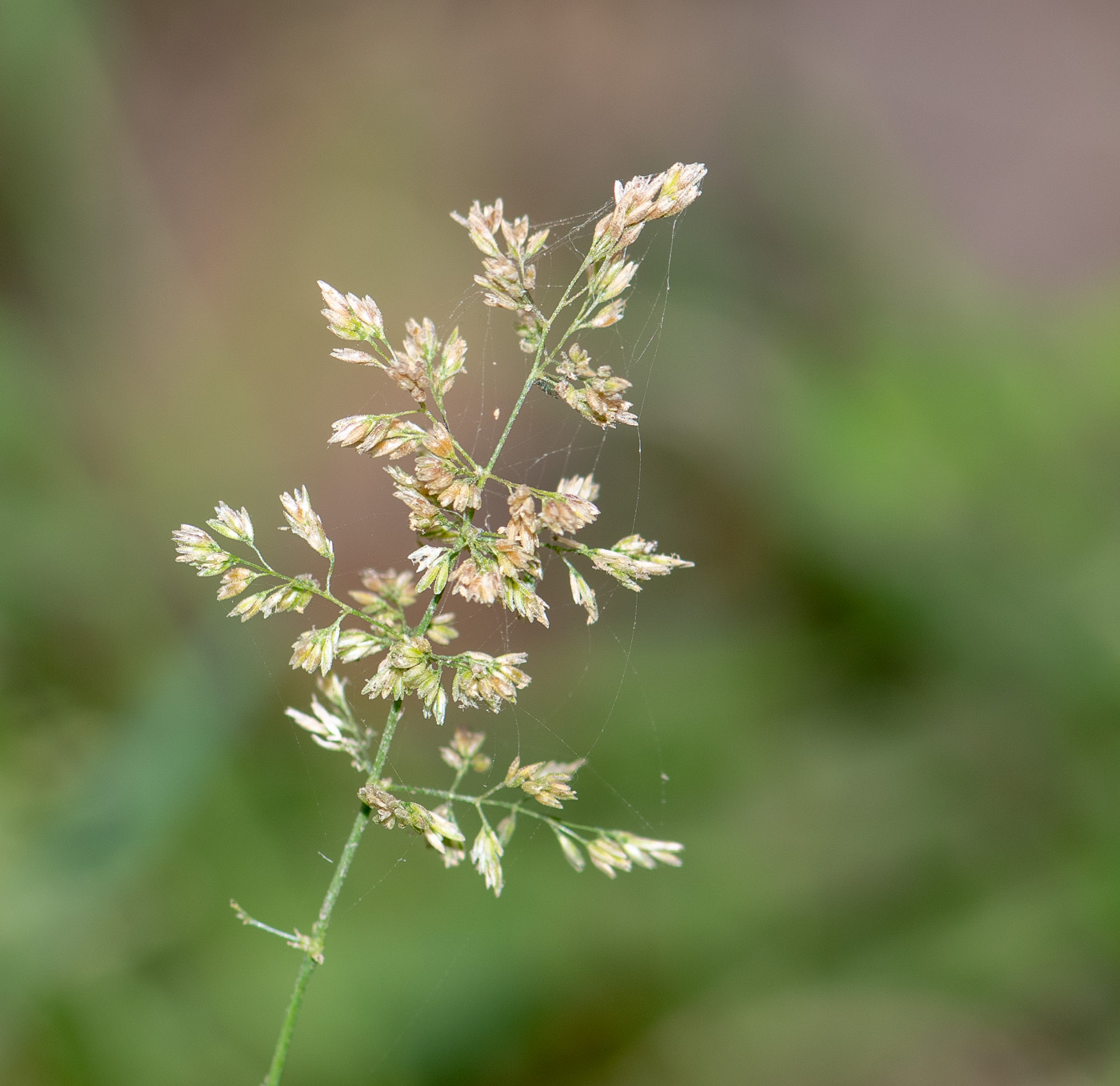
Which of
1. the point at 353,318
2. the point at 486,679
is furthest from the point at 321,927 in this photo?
the point at 353,318

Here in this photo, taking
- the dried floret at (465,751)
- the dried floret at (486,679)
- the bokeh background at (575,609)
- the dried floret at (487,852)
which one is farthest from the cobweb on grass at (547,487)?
the dried floret at (486,679)

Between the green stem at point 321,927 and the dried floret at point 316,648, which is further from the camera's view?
the dried floret at point 316,648

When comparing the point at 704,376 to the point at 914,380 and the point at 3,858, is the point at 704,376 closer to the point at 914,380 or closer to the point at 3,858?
the point at 914,380

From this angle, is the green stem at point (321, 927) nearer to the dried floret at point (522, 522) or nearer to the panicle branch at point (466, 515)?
the panicle branch at point (466, 515)

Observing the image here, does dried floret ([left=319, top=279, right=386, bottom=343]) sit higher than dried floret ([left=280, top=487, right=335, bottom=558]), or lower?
higher

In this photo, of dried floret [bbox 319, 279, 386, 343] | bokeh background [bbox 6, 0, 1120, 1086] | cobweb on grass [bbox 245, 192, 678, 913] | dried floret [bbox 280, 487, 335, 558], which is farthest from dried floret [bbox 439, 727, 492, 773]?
cobweb on grass [bbox 245, 192, 678, 913]

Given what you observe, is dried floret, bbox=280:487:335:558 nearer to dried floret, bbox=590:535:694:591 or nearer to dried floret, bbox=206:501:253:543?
dried floret, bbox=206:501:253:543

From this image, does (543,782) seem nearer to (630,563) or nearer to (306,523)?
(630,563)

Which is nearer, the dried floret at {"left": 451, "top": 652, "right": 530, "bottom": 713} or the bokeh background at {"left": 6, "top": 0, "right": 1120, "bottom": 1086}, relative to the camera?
the dried floret at {"left": 451, "top": 652, "right": 530, "bottom": 713}

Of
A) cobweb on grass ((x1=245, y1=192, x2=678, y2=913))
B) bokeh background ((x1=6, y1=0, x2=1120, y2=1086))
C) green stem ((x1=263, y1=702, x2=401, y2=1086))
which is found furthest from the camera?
cobweb on grass ((x1=245, y1=192, x2=678, y2=913))
